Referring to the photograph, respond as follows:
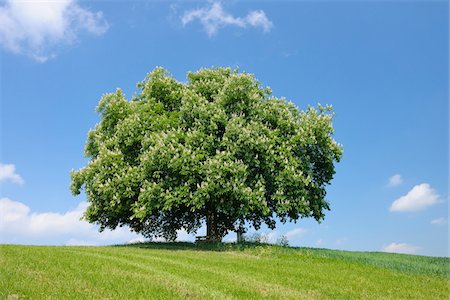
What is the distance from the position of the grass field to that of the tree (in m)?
5.38

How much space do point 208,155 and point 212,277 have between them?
1363cm

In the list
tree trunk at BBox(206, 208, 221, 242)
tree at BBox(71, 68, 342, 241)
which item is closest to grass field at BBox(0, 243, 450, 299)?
tree at BBox(71, 68, 342, 241)

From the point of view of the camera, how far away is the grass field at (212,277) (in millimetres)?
13914

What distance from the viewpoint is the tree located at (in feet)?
96.1

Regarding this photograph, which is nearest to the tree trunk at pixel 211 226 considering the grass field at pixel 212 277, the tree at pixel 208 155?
the tree at pixel 208 155

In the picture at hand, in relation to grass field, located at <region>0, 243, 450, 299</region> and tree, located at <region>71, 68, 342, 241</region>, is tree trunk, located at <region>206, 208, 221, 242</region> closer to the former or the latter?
tree, located at <region>71, 68, 342, 241</region>

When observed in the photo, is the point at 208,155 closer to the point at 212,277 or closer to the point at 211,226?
the point at 211,226

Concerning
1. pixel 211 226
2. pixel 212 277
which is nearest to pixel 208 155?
pixel 211 226

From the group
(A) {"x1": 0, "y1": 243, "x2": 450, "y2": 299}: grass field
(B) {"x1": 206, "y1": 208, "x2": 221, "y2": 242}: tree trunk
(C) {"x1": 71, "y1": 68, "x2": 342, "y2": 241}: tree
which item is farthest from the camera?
(B) {"x1": 206, "y1": 208, "x2": 221, "y2": 242}: tree trunk

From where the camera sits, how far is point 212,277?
17516 mm

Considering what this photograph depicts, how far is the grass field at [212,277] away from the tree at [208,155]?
538 cm

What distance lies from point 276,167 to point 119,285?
18.3m

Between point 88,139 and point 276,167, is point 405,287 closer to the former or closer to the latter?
point 276,167

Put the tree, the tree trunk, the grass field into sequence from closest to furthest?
the grass field
the tree
the tree trunk
